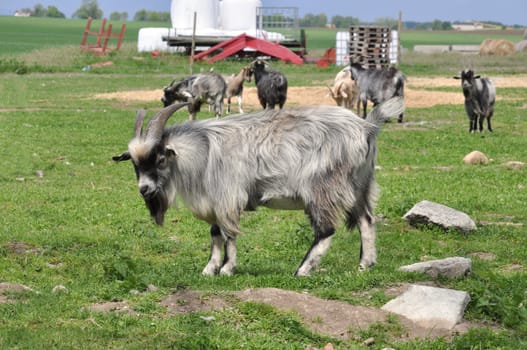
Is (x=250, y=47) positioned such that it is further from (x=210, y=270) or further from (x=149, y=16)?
(x=149, y=16)

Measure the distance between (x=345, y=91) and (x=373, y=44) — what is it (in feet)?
57.2

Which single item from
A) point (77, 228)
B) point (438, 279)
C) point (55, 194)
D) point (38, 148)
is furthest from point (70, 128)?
point (438, 279)

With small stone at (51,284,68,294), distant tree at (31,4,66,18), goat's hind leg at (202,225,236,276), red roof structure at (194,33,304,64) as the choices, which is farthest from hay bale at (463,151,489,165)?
distant tree at (31,4,66,18)

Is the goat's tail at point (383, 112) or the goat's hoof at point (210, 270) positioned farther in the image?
the goat's tail at point (383, 112)

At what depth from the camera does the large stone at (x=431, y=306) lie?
631 cm

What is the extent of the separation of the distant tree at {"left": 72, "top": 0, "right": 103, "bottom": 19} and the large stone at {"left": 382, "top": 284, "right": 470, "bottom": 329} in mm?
142324

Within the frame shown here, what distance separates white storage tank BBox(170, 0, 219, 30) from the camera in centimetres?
4916

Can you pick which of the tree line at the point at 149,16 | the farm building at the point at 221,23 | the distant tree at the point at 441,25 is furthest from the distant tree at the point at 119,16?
the farm building at the point at 221,23

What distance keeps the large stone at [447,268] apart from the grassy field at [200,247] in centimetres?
14

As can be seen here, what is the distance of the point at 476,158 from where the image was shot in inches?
603

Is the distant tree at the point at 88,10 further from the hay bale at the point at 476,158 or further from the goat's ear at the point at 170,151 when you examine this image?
the goat's ear at the point at 170,151

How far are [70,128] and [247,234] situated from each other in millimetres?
10132

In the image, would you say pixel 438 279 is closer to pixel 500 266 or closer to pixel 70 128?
pixel 500 266

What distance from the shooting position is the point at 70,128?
1973 cm
